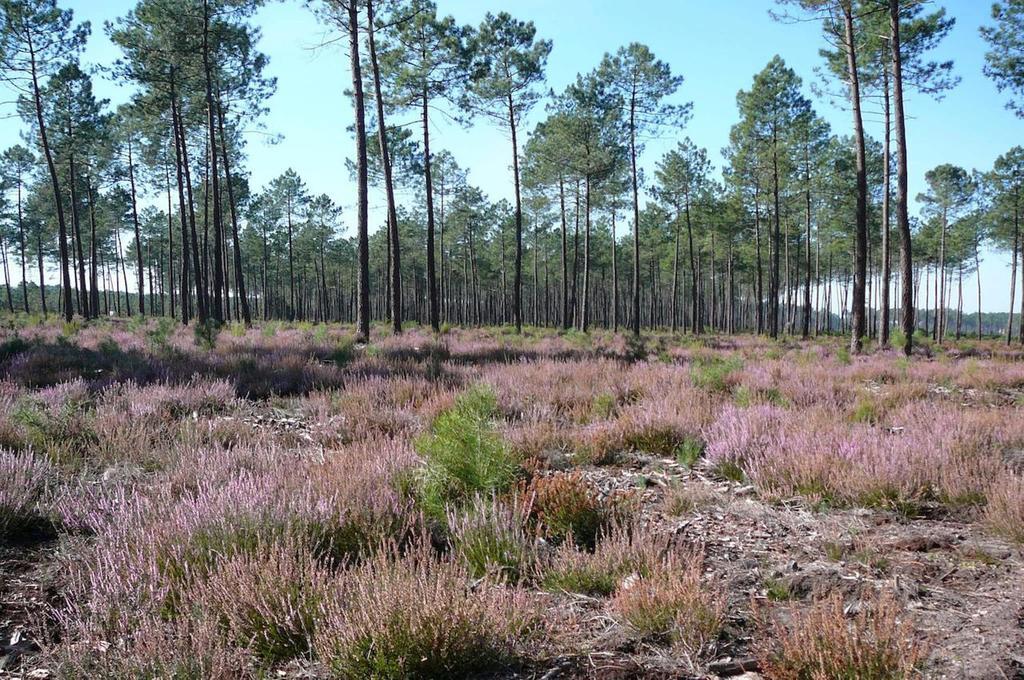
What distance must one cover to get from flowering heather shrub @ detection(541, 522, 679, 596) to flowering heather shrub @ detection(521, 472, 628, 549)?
35 cm

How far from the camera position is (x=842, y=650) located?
6.57 ft

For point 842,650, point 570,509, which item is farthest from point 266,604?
point 842,650

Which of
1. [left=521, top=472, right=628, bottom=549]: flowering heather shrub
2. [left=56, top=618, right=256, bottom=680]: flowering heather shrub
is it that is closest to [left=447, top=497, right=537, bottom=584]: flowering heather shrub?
[left=521, top=472, right=628, bottom=549]: flowering heather shrub

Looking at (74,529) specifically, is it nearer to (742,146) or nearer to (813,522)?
(813,522)

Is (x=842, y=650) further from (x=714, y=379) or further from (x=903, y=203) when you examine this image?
(x=903, y=203)

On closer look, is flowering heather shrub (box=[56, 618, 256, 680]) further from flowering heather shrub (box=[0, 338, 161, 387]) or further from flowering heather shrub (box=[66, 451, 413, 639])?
flowering heather shrub (box=[0, 338, 161, 387])

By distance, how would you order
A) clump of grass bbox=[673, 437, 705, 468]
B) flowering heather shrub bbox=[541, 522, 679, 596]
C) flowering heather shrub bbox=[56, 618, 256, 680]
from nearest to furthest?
flowering heather shrub bbox=[56, 618, 256, 680] → flowering heather shrub bbox=[541, 522, 679, 596] → clump of grass bbox=[673, 437, 705, 468]

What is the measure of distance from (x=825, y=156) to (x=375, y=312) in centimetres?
6937

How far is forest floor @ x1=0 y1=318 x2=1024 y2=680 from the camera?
2170 mm

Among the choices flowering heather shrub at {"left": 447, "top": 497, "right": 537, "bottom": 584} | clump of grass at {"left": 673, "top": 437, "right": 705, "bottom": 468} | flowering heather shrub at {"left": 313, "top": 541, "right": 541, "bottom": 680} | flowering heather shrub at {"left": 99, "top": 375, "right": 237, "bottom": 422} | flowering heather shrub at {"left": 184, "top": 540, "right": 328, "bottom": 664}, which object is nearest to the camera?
flowering heather shrub at {"left": 313, "top": 541, "right": 541, "bottom": 680}

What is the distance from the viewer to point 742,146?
32031 mm

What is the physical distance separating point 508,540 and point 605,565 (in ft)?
1.80

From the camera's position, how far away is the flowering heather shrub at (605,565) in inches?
112

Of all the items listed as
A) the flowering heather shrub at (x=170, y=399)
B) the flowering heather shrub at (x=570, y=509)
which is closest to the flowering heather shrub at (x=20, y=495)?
the flowering heather shrub at (x=170, y=399)
